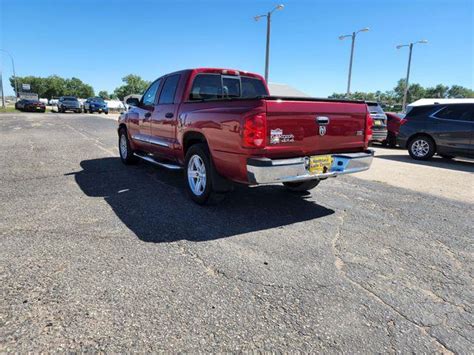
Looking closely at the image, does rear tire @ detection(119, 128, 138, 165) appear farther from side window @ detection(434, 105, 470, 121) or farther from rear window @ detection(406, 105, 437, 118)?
side window @ detection(434, 105, 470, 121)

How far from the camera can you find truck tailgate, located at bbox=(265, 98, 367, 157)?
150 inches

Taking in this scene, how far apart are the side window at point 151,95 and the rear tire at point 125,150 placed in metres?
1.17

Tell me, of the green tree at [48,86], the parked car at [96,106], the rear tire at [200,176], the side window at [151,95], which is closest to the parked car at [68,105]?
the parked car at [96,106]

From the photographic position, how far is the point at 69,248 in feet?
10.9

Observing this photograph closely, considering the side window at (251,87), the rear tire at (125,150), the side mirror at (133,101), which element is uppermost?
the side window at (251,87)

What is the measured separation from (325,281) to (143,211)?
2.55 metres

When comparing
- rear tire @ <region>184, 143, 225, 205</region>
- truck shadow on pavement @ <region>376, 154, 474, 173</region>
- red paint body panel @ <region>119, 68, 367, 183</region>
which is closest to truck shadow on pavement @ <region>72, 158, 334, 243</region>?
rear tire @ <region>184, 143, 225, 205</region>

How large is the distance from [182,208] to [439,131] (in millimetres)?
8395

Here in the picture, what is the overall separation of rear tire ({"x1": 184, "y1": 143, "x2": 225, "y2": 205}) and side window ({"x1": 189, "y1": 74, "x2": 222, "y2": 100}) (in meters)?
1.03

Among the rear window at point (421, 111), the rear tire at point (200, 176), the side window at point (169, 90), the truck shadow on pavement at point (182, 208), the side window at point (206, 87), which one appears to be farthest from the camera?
the rear window at point (421, 111)

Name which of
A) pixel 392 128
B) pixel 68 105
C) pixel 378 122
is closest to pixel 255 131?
pixel 378 122

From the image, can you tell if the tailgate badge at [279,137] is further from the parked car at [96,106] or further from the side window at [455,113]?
the parked car at [96,106]

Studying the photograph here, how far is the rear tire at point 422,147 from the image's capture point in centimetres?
995

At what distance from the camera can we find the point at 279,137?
3848 mm
